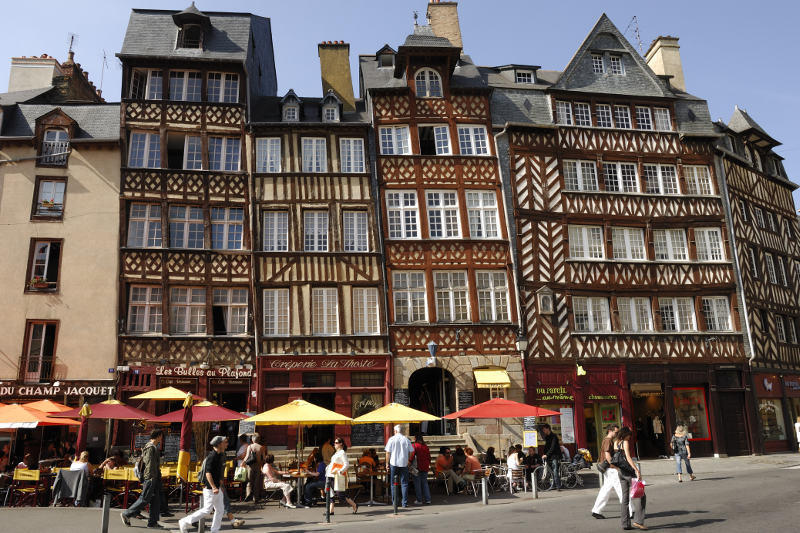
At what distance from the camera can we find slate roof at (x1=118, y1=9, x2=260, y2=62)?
72.1 ft

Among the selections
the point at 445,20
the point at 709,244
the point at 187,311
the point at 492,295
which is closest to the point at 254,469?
the point at 187,311

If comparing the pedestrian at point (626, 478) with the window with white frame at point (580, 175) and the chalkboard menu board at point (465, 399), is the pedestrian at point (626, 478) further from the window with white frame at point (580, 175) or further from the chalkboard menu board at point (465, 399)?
the window with white frame at point (580, 175)

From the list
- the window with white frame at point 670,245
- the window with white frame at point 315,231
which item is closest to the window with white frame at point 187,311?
the window with white frame at point 315,231

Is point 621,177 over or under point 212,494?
over

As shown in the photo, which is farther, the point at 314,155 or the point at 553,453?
the point at 314,155

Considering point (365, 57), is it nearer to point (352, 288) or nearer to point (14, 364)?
point (352, 288)

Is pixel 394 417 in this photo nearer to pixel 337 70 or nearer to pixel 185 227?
pixel 185 227

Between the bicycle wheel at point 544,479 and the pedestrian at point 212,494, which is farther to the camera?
the bicycle wheel at point 544,479

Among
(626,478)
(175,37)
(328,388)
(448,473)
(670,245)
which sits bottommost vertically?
(448,473)

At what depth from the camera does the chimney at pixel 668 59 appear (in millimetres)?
26328

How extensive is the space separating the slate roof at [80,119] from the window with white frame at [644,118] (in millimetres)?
17851

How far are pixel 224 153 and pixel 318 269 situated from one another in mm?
5002

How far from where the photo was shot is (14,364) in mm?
19000

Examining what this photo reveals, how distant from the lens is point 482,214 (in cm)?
2181
